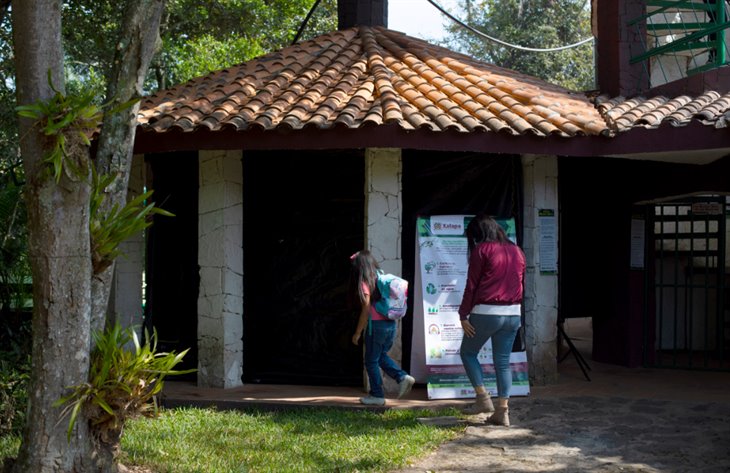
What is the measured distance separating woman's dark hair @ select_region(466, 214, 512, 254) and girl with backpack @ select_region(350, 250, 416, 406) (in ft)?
3.38

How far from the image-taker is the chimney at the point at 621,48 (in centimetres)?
1188

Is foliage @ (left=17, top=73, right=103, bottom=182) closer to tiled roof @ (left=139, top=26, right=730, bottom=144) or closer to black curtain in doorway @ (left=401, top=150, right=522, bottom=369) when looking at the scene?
tiled roof @ (left=139, top=26, right=730, bottom=144)

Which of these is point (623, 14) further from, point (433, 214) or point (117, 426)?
point (117, 426)

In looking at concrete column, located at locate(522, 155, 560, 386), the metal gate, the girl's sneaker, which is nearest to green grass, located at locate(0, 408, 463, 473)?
the girl's sneaker

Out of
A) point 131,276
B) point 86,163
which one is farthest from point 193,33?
point 86,163

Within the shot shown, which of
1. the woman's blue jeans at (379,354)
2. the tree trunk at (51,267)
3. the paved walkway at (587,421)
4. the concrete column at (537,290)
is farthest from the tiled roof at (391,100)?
the tree trunk at (51,267)

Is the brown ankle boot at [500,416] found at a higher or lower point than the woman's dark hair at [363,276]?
lower

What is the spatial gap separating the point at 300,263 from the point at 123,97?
462 cm

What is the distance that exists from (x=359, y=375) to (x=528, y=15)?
1104 inches

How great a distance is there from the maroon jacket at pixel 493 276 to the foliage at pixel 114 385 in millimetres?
3072

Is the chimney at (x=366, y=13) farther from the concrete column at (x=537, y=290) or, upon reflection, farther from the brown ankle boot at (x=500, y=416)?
the brown ankle boot at (x=500, y=416)

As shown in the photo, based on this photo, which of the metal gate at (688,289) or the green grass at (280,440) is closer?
the green grass at (280,440)

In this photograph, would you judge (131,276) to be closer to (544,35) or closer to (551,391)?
(551,391)

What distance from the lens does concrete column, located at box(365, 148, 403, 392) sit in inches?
383
